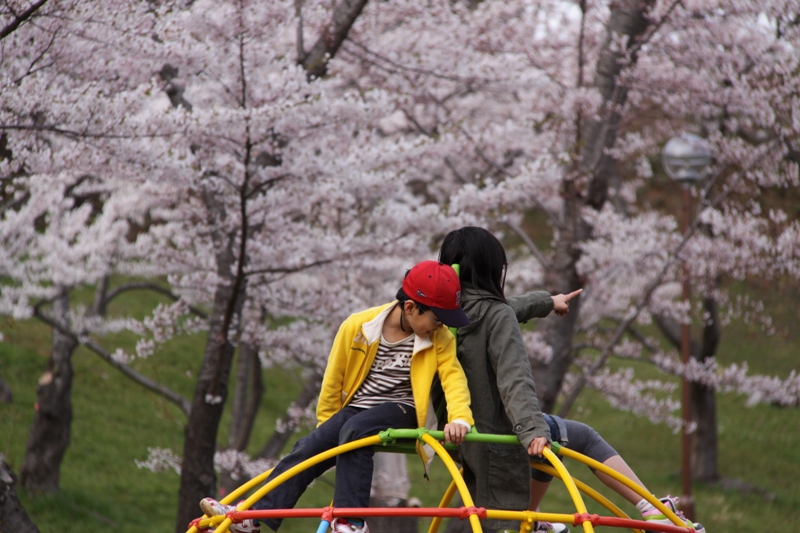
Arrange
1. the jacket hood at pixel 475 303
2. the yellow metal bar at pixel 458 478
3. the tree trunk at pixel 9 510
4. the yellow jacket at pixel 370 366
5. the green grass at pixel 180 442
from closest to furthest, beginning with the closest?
the yellow metal bar at pixel 458 478, the yellow jacket at pixel 370 366, the jacket hood at pixel 475 303, the tree trunk at pixel 9 510, the green grass at pixel 180 442

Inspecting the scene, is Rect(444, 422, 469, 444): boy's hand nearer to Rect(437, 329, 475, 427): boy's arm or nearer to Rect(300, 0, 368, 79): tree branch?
Rect(437, 329, 475, 427): boy's arm

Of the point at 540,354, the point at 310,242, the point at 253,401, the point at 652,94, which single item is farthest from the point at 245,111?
the point at 652,94

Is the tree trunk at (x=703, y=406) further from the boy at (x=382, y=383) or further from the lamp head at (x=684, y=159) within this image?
the boy at (x=382, y=383)

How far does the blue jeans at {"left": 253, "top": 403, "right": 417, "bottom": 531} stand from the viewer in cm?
323

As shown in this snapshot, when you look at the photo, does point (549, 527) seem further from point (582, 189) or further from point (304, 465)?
point (582, 189)

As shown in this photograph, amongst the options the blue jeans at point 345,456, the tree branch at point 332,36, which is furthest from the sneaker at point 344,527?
the tree branch at point 332,36

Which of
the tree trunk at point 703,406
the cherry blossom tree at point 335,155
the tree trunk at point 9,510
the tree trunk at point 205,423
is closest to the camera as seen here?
the tree trunk at point 9,510

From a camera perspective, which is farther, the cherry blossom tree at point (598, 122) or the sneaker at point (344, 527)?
the cherry blossom tree at point (598, 122)

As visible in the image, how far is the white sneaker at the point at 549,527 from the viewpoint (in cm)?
356

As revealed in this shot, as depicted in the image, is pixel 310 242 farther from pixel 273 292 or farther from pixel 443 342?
pixel 443 342

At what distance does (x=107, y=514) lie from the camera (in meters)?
8.68

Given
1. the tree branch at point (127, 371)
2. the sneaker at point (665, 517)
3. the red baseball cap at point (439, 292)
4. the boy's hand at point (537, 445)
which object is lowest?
the tree branch at point (127, 371)

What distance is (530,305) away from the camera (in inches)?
144

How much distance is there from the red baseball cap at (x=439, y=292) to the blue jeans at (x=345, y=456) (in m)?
0.48
